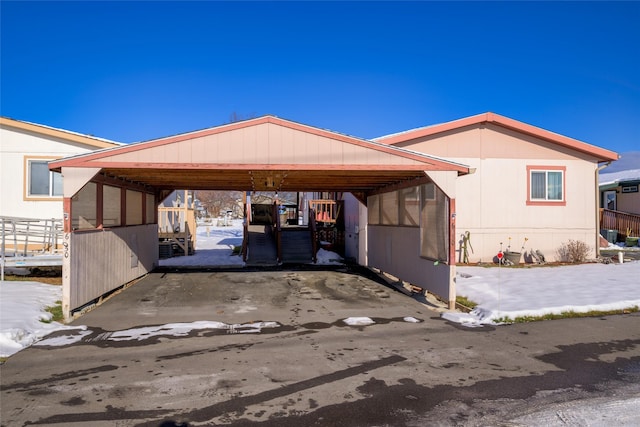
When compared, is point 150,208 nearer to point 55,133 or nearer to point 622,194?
point 55,133

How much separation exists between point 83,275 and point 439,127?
1066cm

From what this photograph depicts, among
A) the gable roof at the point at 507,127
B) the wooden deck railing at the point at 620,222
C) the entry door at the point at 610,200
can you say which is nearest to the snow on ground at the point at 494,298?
the gable roof at the point at 507,127

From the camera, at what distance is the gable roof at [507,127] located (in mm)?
13516

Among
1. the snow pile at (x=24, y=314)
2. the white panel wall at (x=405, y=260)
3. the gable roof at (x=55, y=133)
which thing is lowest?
the snow pile at (x=24, y=314)

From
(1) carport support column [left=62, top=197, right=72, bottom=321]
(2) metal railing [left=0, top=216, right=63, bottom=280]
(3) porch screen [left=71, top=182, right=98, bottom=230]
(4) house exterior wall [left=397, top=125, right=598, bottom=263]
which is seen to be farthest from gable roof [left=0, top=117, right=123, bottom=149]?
(4) house exterior wall [left=397, top=125, right=598, bottom=263]

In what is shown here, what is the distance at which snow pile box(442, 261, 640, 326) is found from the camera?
7844 mm

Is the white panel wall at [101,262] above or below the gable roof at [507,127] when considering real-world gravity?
below

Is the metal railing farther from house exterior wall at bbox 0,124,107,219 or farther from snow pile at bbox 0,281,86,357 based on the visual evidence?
snow pile at bbox 0,281,86,357

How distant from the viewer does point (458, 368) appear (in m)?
5.11

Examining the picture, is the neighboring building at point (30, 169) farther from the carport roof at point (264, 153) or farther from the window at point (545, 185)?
the window at point (545, 185)

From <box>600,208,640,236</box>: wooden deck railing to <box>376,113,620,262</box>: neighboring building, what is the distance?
31.0 feet

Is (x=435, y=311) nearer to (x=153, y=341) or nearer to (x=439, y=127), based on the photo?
(x=153, y=341)

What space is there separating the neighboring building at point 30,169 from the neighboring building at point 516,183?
10.2 meters

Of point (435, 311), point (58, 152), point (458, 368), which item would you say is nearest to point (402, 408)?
point (458, 368)
